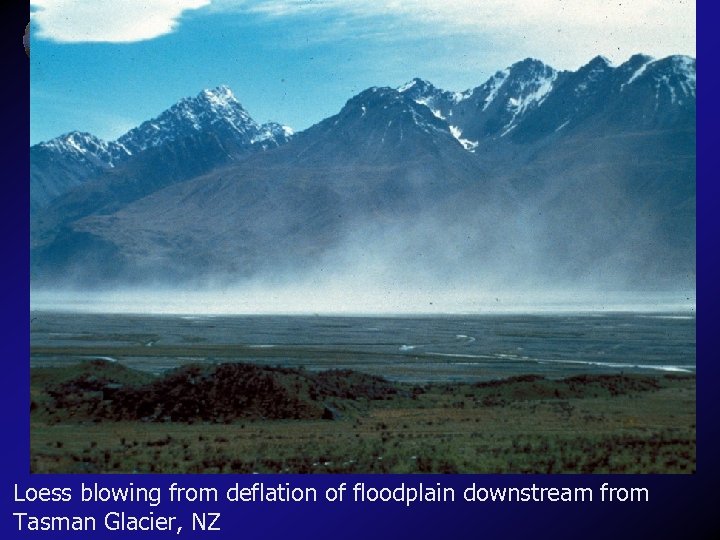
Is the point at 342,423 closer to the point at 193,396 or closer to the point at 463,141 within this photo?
the point at 193,396

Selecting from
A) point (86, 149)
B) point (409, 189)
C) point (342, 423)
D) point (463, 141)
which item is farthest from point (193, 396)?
point (463, 141)

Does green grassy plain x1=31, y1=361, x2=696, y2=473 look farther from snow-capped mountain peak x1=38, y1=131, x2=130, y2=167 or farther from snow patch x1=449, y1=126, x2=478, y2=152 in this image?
snow patch x1=449, y1=126, x2=478, y2=152

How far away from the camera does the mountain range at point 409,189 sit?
284 feet

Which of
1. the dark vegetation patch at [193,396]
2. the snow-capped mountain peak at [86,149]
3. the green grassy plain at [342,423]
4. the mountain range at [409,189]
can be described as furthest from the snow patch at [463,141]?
the dark vegetation patch at [193,396]

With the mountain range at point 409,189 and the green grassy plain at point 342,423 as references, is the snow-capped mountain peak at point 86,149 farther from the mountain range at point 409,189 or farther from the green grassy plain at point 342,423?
the green grassy plain at point 342,423

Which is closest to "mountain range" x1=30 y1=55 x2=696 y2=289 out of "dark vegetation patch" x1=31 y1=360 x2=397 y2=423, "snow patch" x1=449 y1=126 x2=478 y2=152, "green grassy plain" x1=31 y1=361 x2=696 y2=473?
"snow patch" x1=449 y1=126 x2=478 y2=152

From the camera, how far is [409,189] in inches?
4146

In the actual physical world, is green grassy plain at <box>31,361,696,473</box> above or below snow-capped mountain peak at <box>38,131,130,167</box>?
below

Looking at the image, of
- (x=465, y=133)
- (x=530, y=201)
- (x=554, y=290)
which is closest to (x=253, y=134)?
(x=465, y=133)

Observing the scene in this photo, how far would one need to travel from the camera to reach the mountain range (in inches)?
3408

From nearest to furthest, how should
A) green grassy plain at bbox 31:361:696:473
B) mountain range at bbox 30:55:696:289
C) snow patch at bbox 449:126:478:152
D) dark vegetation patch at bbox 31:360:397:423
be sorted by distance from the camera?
green grassy plain at bbox 31:361:696:473
dark vegetation patch at bbox 31:360:397:423
mountain range at bbox 30:55:696:289
snow patch at bbox 449:126:478:152

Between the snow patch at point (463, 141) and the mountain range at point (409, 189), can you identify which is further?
the snow patch at point (463, 141)

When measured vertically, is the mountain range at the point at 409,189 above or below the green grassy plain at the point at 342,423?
above

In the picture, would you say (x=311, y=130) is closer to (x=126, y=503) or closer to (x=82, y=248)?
(x=82, y=248)
